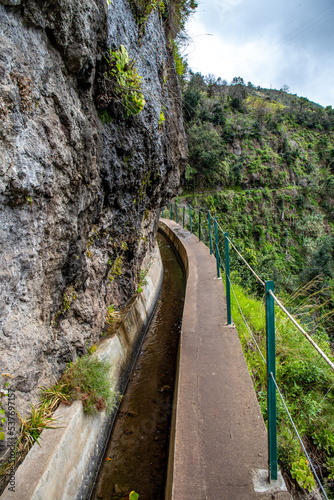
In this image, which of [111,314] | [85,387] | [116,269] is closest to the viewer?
[85,387]

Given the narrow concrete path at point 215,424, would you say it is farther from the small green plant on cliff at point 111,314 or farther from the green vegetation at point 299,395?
the small green plant on cliff at point 111,314

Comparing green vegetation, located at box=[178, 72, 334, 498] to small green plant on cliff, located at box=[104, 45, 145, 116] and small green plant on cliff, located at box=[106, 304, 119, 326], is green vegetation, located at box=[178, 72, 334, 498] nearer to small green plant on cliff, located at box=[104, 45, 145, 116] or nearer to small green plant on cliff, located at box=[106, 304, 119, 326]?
small green plant on cliff, located at box=[106, 304, 119, 326]

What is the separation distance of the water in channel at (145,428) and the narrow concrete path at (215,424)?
0.50 metres

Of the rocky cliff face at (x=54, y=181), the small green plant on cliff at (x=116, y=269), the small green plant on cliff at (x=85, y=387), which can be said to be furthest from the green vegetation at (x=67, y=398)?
the small green plant on cliff at (x=116, y=269)

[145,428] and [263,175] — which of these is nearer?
[145,428]

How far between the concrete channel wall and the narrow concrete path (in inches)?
34.6

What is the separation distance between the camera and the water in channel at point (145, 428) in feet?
9.45

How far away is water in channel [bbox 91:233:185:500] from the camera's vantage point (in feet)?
9.45

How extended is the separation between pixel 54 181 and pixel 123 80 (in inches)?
86.5

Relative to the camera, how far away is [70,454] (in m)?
2.56

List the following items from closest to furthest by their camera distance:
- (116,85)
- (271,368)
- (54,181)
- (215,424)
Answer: (271,368) < (215,424) < (54,181) < (116,85)

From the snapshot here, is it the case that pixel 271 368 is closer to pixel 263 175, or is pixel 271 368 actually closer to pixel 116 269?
pixel 116 269

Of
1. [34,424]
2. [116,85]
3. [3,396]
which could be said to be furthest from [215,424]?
[116,85]

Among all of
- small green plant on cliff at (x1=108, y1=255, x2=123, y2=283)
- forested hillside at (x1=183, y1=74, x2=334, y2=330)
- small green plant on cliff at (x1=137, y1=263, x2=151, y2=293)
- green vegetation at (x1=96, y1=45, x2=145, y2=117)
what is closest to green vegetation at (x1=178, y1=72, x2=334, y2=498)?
forested hillside at (x1=183, y1=74, x2=334, y2=330)
